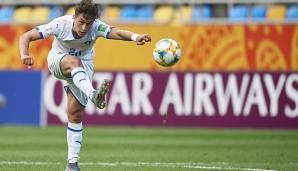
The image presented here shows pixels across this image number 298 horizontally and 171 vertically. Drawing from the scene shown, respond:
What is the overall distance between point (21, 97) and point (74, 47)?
1189cm

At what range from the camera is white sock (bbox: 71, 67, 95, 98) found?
1059 centimetres

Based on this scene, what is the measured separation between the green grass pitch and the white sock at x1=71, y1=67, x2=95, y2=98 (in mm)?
1716

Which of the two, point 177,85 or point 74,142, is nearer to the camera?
point 74,142

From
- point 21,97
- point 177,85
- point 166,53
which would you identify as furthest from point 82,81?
point 21,97

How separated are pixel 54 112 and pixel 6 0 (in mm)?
6510

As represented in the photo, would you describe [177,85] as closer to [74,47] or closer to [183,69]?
[183,69]

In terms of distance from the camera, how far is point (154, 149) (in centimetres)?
1593

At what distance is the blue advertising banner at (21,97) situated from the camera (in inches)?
898

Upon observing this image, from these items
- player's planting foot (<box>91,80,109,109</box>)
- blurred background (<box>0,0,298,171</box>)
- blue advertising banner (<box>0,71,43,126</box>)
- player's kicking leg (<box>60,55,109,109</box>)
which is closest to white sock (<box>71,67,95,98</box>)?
player's kicking leg (<box>60,55,109,109</box>)

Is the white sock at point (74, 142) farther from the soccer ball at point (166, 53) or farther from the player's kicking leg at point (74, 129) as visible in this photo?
the soccer ball at point (166, 53)

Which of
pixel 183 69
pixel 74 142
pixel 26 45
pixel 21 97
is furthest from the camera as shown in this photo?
pixel 183 69

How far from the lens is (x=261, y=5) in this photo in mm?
25453

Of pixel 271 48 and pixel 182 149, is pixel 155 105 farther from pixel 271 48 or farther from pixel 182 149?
pixel 182 149

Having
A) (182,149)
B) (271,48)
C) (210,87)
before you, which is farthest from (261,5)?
(182,149)
